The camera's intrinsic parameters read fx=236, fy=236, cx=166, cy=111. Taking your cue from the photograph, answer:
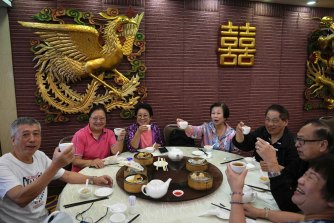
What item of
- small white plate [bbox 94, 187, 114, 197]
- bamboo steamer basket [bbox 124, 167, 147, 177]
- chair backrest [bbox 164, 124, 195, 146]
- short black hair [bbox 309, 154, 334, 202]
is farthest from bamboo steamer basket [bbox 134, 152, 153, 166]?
short black hair [bbox 309, 154, 334, 202]

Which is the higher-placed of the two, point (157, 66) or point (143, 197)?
point (157, 66)

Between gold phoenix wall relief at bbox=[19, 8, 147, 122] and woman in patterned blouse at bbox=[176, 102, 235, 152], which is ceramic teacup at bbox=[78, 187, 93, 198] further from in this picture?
gold phoenix wall relief at bbox=[19, 8, 147, 122]

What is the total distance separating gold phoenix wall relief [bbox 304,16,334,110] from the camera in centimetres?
419

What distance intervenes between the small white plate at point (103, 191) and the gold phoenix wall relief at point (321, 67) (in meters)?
4.22

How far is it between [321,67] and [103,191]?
458 centimetres

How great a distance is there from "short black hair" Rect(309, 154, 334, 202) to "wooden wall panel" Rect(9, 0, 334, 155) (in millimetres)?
2770

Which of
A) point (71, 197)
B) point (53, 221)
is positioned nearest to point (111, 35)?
point (71, 197)

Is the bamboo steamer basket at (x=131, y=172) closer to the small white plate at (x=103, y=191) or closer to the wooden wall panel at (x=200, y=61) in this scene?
the small white plate at (x=103, y=191)

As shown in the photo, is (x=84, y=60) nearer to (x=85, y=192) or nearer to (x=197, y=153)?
(x=197, y=153)

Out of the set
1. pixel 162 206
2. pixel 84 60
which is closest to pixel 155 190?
pixel 162 206

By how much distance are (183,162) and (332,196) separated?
1350mm

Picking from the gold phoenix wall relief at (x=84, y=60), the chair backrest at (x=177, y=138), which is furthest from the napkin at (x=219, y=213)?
the gold phoenix wall relief at (x=84, y=60)

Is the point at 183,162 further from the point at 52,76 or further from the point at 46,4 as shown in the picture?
the point at 46,4

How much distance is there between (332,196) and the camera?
93cm
